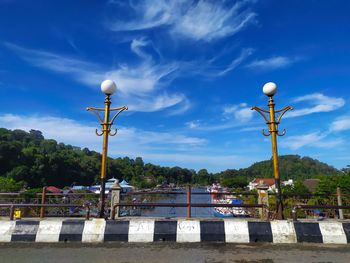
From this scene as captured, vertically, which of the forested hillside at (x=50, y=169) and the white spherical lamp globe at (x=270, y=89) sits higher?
the forested hillside at (x=50, y=169)

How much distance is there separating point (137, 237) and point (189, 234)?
37.0 inches

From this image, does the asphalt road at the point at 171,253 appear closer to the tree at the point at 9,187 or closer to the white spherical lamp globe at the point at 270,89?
the white spherical lamp globe at the point at 270,89

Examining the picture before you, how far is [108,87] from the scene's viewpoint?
693 centimetres

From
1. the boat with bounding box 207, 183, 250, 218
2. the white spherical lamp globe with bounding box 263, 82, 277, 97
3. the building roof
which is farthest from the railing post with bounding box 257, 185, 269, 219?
the building roof

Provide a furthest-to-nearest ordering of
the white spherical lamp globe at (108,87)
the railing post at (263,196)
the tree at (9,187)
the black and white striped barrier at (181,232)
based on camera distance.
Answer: the tree at (9,187)
the railing post at (263,196)
the white spherical lamp globe at (108,87)
the black and white striped barrier at (181,232)

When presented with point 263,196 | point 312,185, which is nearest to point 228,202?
point 263,196

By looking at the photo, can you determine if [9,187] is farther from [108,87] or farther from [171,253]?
[171,253]

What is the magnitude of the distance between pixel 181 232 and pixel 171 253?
2.67ft

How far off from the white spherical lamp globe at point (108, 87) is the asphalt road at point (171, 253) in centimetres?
359

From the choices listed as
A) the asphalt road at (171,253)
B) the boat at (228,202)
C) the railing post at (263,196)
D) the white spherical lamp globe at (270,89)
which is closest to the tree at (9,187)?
the boat at (228,202)

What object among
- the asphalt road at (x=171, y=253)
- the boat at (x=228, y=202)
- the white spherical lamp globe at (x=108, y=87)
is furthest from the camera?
the boat at (x=228, y=202)

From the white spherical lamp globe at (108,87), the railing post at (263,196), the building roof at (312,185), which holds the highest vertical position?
the white spherical lamp globe at (108,87)

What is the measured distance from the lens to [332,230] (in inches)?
201

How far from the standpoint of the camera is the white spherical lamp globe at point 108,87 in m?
6.93
